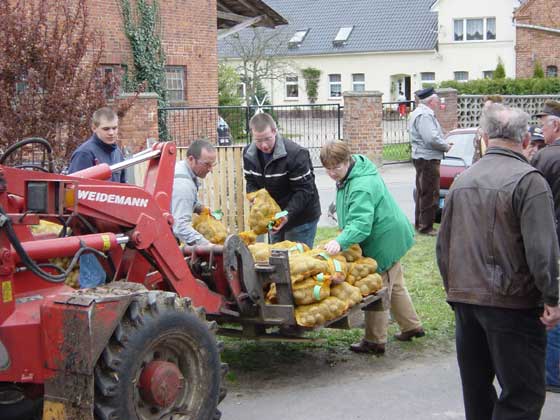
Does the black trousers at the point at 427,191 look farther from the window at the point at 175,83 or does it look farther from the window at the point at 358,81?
the window at the point at 358,81

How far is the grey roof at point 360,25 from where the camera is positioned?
2104 inches

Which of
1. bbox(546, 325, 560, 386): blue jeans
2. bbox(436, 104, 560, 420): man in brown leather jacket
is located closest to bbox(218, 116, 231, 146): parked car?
bbox(546, 325, 560, 386): blue jeans

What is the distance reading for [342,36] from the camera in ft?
184

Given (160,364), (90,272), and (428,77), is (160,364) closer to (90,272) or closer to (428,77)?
(90,272)

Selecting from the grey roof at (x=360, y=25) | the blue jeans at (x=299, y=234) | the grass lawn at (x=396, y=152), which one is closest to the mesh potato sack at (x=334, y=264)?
the blue jeans at (x=299, y=234)

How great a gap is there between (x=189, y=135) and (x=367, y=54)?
3500 centimetres

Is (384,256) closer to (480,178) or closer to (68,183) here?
(480,178)

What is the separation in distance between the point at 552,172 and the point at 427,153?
6429mm

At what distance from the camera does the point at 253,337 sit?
650 cm

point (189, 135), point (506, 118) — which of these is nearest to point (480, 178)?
point (506, 118)

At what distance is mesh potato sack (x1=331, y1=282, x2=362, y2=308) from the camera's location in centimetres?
646

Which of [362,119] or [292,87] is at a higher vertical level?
[292,87]

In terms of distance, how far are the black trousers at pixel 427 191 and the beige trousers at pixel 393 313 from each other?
210 inches

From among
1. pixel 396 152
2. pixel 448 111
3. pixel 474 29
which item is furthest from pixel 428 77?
pixel 448 111
